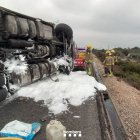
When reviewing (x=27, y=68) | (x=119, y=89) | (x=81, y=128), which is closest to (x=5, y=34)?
(x=27, y=68)

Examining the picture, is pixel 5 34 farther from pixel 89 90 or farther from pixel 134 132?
pixel 134 132

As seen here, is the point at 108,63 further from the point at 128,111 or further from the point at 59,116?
the point at 59,116

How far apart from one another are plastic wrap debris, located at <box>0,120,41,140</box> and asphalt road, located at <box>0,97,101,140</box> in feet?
0.44

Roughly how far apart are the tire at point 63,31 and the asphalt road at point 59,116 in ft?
30.5

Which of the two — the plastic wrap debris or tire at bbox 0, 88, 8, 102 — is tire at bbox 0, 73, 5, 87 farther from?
the plastic wrap debris

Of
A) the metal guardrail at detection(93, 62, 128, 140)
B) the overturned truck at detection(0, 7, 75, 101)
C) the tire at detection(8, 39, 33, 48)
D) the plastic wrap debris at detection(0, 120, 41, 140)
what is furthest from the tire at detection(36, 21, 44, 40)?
the plastic wrap debris at detection(0, 120, 41, 140)

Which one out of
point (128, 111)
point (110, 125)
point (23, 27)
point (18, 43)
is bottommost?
point (128, 111)

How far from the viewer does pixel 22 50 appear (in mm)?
10836

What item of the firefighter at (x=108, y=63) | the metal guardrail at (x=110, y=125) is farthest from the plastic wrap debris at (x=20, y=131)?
the firefighter at (x=108, y=63)

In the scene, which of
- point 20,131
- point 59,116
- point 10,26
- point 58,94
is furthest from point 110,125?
point 10,26

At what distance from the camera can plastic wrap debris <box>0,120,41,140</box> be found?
573 centimetres

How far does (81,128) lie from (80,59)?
14923 millimetres

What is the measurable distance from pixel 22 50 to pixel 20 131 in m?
5.34

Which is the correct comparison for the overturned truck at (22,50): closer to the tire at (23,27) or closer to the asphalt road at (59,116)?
the tire at (23,27)
